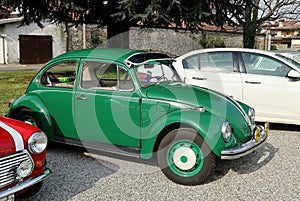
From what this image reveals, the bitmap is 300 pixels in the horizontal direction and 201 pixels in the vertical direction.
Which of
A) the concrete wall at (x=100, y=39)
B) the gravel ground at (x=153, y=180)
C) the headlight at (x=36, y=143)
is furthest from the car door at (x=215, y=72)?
the concrete wall at (x=100, y=39)

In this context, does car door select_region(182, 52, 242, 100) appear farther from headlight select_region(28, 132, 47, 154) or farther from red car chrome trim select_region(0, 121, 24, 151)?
red car chrome trim select_region(0, 121, 24, 151)

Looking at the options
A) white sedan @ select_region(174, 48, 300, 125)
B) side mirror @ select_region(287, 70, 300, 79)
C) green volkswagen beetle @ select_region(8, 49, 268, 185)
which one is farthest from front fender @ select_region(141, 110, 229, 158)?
side mirror @ select_region(287, 70, 300, 79)

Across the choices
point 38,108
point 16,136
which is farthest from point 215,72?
point 16,136

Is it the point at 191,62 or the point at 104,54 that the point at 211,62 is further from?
the point at 104,54

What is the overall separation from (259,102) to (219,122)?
272 cm

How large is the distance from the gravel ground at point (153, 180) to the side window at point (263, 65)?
5.73ft

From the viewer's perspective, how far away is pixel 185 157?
152 inches

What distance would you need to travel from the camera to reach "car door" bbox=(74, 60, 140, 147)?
4.23m

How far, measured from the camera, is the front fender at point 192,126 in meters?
3.73

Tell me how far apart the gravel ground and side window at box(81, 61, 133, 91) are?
1.05m

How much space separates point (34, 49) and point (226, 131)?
2203 centimetres

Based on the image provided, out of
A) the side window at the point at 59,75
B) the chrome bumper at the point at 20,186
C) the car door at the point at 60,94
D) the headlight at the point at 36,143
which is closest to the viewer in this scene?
the chrome bumper at the point at 20,186

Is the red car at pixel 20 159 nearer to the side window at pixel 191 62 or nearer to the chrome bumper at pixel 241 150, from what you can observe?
the chrome bumper at pixel 241 150

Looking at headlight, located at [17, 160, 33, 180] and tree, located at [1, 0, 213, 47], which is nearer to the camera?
headlight, located at [17, 160, 33, 180]
